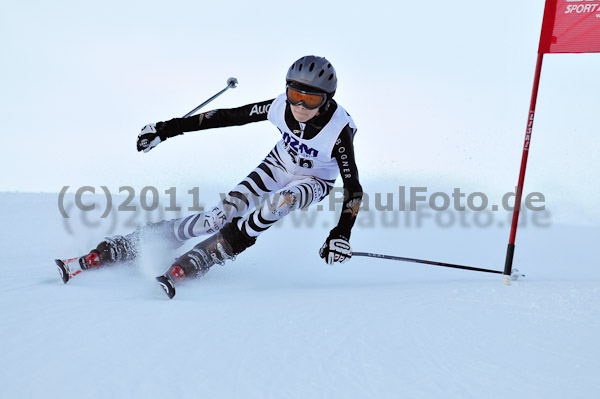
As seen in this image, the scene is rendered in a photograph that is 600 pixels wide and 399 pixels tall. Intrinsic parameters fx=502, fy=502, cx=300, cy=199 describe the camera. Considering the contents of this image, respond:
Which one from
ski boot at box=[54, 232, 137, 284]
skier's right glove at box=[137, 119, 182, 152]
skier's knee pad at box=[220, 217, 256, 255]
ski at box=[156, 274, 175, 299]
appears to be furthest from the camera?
skier's right glove at box=[137, 119, 182, 152]

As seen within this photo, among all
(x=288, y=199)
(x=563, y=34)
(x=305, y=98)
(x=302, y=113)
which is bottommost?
(x=288, y=199)

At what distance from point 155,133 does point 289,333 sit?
226 centimetres

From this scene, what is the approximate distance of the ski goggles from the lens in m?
3.62

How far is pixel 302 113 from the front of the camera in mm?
Answer: 3727

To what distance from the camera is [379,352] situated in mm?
2340

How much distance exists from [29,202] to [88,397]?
6245mm

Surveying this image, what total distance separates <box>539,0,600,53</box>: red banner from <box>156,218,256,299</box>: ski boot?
2.95 meters

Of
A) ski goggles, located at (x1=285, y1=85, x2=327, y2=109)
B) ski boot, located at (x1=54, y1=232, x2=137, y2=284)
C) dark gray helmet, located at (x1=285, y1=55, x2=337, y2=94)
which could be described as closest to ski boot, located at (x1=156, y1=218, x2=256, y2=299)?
ski boot, located at (x1=54, y1=232, x2=137, y2=284)

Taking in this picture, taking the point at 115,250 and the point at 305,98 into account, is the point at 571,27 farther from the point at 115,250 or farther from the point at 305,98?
the point at 115,250

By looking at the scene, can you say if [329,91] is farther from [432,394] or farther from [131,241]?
[432,394]

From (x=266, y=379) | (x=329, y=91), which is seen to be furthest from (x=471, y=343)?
(x=329, y=91)

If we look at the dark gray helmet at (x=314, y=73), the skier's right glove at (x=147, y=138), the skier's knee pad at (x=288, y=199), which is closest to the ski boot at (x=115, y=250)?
the skier's right glove at (x=147, y=138)

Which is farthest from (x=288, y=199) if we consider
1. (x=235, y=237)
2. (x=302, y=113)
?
(x=302, y=113)

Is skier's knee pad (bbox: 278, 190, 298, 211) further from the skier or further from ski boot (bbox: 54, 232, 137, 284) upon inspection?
ski boot (bbox: 54, 232, 137, 284)
